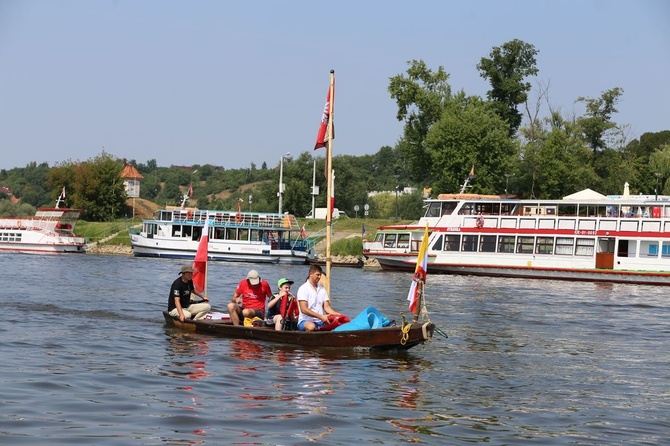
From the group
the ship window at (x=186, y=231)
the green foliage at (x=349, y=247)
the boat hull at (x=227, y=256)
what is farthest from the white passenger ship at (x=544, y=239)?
the ship window at (x=186, y=231)

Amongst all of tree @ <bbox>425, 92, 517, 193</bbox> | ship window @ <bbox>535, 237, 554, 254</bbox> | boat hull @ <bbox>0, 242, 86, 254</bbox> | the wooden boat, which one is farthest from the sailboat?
boat hull @ <bbox>0, 242, 86, 254</bbox>

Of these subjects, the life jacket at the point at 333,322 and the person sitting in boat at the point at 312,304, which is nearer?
the person sitting in boat at the point at 312,304

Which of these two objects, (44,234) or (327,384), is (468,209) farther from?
(327,384)

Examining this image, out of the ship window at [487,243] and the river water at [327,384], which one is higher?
the ship window at [487,243]

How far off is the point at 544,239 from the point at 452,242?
5367 mm

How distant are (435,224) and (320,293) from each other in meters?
37.3

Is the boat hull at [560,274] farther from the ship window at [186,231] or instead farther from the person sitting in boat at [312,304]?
the person sitting in boat at [312,304]

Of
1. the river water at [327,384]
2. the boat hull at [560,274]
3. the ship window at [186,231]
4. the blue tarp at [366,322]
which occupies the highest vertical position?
the ship window at [186,231]

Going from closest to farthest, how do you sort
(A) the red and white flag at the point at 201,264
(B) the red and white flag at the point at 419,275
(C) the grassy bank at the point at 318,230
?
(B) the red and white flag at the point at 419,275 → (A) the red and white flag at the point at 201,264 → (C) the grassy bank at the point at 318,230

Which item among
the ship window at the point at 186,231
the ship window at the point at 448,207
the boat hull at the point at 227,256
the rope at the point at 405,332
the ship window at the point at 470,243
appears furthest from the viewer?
the ship window at the point at 186,231

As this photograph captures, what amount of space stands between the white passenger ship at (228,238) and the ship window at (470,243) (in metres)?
14.3

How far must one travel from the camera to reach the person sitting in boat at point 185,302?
22.1 m

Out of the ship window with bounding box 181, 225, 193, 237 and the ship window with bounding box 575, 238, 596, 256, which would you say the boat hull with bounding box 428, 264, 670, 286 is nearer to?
the ship window with bounding box 575, 238, 596, 256

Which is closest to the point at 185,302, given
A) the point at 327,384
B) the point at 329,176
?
the point at 329,176
